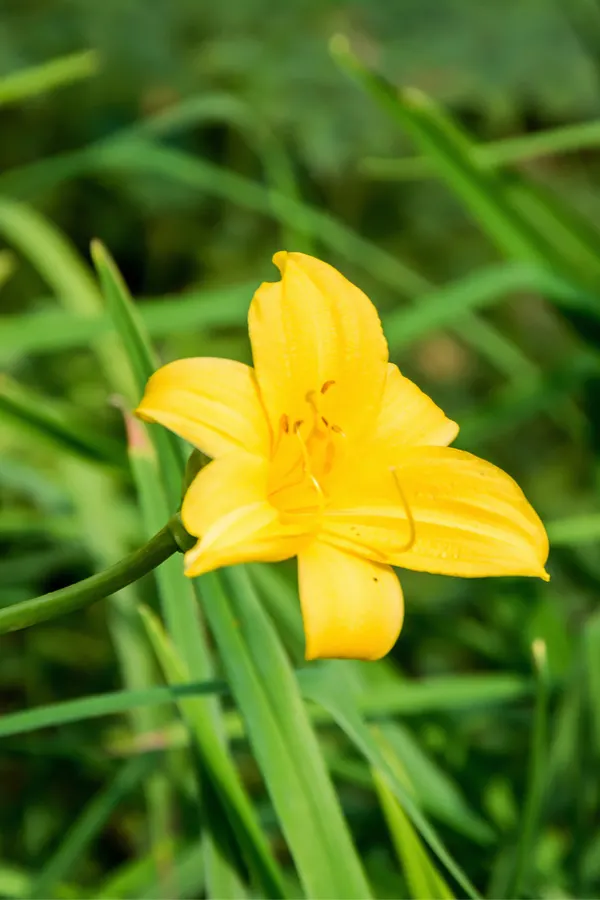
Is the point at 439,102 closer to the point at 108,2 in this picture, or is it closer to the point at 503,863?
the point at 108,2

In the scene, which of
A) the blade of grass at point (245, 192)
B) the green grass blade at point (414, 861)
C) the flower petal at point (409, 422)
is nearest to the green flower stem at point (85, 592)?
the flower petal at point (409, 422)

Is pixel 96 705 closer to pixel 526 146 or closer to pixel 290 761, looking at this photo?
pixel 290 761

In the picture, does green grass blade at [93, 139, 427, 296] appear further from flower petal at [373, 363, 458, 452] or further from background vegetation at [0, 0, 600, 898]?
flower petal at [373, 363, 458, 452]

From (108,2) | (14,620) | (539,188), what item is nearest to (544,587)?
(539,188)

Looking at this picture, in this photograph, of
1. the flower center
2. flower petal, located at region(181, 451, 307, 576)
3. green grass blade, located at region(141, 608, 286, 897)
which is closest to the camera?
flower petal, located at region(181, 451, 307, 576)

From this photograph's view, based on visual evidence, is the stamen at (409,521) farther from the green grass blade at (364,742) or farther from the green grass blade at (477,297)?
the green grass blade at (477,297)

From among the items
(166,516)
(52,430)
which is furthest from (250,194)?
(166,516)

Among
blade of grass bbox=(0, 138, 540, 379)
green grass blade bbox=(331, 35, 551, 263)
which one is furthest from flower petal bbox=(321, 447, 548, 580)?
blade of grass bbox=(0, 138, 540, 379)
